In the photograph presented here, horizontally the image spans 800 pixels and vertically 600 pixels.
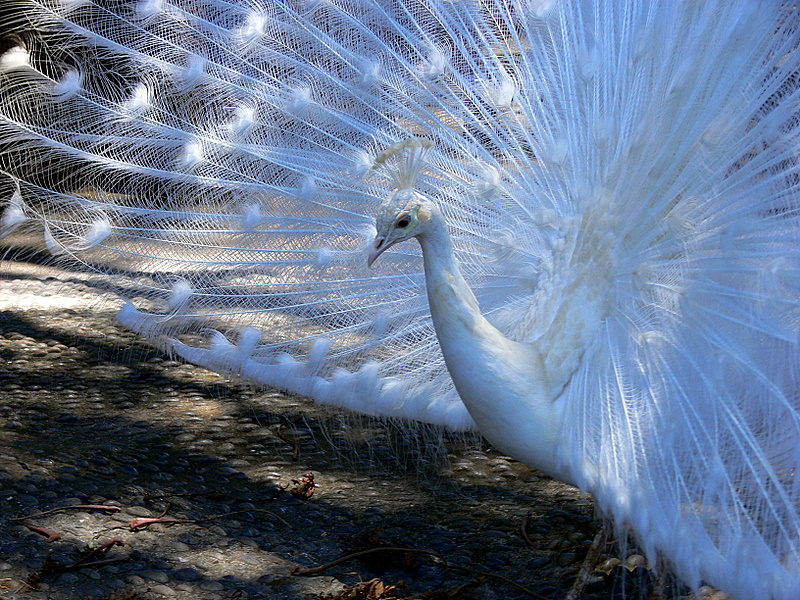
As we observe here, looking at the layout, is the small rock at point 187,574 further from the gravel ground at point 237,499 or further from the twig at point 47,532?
the twig at point 47,532

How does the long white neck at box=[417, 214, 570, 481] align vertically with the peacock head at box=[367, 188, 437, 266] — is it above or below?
below

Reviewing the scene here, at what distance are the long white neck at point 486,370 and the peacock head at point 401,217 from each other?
0.11ft

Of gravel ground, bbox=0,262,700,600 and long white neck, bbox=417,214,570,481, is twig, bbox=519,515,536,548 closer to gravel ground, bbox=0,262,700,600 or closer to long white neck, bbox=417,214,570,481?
gravel ground, bbox=0,262,700,600

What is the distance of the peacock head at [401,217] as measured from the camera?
2.08 m

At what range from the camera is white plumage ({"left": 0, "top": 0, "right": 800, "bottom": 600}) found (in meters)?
2.11

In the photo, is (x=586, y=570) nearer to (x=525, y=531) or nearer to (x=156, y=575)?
(x=525, y=531)

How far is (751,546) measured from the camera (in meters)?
1.84

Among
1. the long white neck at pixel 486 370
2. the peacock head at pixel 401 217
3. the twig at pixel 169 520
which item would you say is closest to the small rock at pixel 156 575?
Result: the twig at pixel 169 520

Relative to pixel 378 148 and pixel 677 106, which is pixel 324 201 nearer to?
pixel 378 148

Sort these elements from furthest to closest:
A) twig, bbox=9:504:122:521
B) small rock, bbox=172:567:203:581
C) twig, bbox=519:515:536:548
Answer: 1. twig, bbox=519:515:536:548
2. twig, bbox=9:504:122:521
3. small rock, bbox=172:567:203:581

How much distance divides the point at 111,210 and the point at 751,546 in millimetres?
2558

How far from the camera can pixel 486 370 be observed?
7.22ft

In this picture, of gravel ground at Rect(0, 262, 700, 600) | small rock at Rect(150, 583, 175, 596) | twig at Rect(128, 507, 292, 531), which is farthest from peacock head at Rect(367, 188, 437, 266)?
twig at Rect(128, 507, 292, 531)

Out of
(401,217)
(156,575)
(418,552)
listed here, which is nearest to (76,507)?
(156,575)
